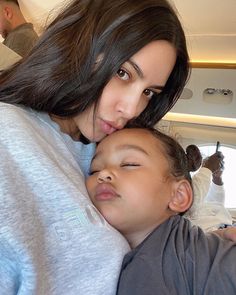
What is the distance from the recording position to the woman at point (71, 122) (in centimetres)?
51

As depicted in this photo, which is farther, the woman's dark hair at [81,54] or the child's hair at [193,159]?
the child's hair at [193,159]

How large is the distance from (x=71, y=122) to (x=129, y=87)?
7.0 inches

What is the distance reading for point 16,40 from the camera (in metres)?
1.71

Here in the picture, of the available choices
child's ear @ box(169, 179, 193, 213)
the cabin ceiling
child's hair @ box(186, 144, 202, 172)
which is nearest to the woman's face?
child's ear @ box(169, 179, 193, 213)

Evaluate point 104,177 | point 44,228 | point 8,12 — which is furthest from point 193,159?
point 8,12

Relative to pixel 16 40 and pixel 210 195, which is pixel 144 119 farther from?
pixel 210 195

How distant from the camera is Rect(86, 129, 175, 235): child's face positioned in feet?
2.41

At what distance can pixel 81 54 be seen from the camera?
735 mm

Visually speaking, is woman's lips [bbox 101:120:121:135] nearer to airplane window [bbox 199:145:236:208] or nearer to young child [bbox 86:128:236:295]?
young child [bbox 86:128:236:295]

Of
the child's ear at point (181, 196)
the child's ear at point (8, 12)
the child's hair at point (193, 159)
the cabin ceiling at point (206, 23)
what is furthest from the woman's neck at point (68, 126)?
the child's ear at point (8, 12)

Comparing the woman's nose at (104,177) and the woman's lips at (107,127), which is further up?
the woman's lips at (107,127)

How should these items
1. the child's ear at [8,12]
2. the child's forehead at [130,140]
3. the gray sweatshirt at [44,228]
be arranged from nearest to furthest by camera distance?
the gray sweatshirt at [44,228]
the child's forehead at [130,140]
the child's ear at [8,12]

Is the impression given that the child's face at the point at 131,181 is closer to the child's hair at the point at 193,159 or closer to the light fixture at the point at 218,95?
the child's hair at the point at 193,159

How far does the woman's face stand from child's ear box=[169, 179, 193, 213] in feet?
0.74
